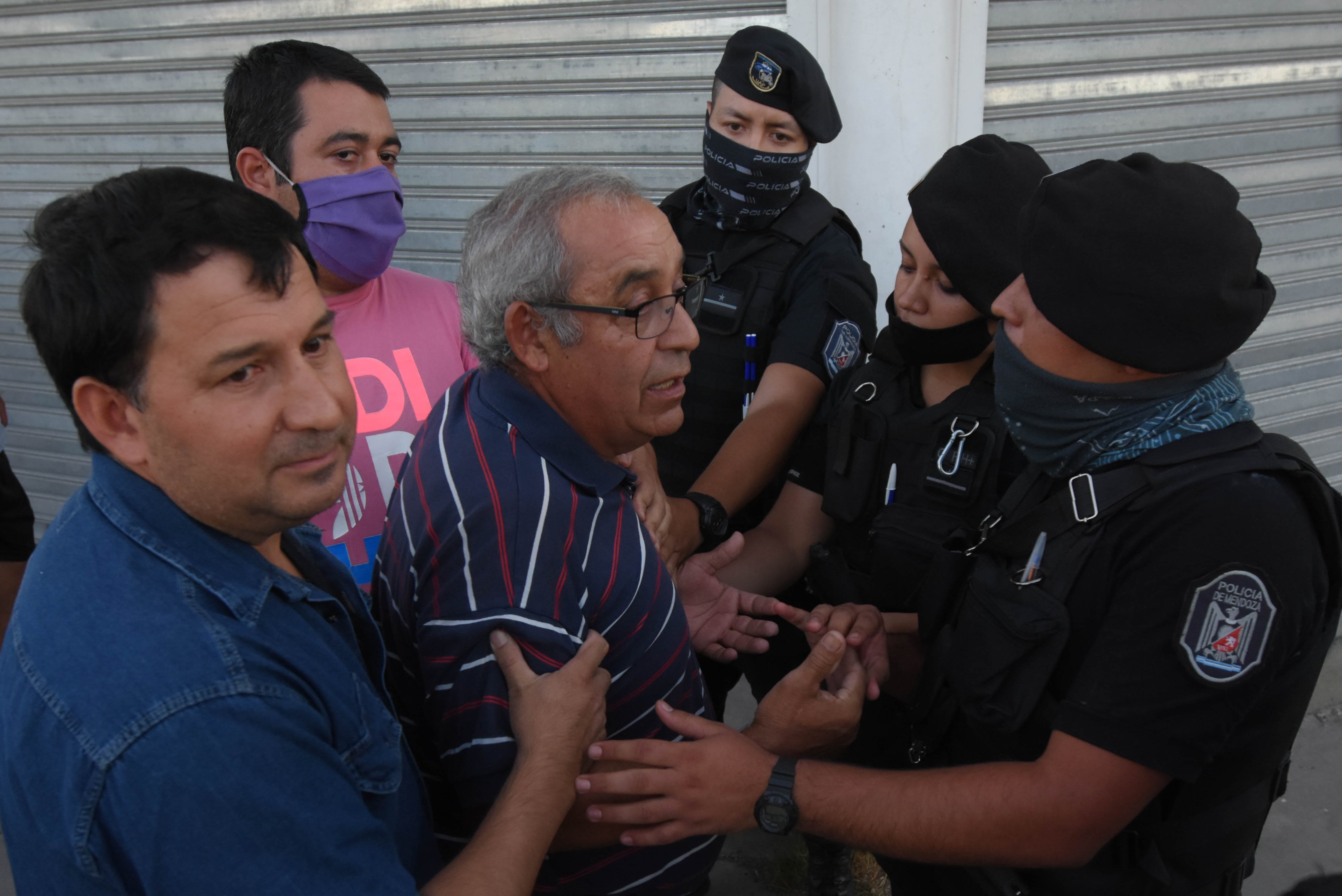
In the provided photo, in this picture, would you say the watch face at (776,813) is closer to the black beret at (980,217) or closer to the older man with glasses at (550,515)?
the older man with glasses at (550,515)

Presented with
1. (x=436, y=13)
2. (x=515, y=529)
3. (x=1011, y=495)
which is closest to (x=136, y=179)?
(x=515, y=529)

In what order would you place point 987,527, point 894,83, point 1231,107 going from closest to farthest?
point 987,527 → point 894,83 → point 1231,107

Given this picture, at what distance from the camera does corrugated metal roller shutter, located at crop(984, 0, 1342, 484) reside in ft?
11.8

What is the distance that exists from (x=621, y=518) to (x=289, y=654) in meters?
0.73

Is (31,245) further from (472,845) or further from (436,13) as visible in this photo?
(436,13)

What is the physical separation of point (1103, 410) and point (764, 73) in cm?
168

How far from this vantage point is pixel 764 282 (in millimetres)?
2875

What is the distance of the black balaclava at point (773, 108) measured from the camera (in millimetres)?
2814

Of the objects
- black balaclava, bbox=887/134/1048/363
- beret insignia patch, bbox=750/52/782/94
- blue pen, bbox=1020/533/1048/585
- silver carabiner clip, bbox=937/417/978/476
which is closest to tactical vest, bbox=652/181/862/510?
beret insignia patch, bbox=750/52/782/94

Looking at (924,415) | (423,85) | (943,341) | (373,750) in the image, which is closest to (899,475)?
(924,415)

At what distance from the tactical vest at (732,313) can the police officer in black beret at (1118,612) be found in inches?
47.2

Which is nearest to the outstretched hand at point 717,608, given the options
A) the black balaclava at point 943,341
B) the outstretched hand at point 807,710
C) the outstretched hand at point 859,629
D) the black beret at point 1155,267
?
the outstretched hand at point 859,629

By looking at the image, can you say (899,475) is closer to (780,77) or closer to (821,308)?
(821,308)

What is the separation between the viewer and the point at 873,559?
2.31 m
